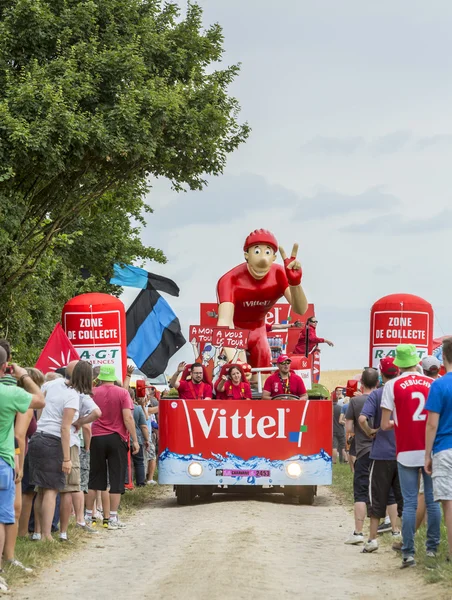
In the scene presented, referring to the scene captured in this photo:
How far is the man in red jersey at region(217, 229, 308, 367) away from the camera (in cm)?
1897

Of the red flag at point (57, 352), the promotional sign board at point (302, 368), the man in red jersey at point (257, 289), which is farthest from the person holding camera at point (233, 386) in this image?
the promotional sign board at point (302, 368)

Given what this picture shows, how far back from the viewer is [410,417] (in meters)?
10.4

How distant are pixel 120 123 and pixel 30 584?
1491 cm

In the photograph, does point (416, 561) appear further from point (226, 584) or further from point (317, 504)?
point (317, 504)

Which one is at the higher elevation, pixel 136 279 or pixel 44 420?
pixel 136 279

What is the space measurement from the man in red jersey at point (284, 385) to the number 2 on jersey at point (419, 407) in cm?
699

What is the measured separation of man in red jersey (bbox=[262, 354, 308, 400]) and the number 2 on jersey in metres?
6.99

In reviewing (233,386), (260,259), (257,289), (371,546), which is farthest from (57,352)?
(371,546)

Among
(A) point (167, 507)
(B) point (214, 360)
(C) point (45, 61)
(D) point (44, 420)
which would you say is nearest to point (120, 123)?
(C) point (45, 61)

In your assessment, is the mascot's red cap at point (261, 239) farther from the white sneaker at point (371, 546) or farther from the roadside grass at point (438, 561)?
the white sneaker at point (371, 546)

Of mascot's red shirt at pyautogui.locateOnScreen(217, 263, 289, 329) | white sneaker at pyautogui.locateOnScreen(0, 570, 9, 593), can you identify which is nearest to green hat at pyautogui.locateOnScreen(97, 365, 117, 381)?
mascot's red shirt at pyautogui.locateOnScreen(217, 263, 289, 329)

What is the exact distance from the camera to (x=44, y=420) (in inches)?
482

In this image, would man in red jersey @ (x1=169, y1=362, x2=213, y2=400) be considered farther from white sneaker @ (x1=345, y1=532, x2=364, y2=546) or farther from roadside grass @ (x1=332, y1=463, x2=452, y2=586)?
Result: white sneaker @ (x1=345, y1=532, x2=364, y2=546)

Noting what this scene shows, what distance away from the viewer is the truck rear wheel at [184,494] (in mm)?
17531
